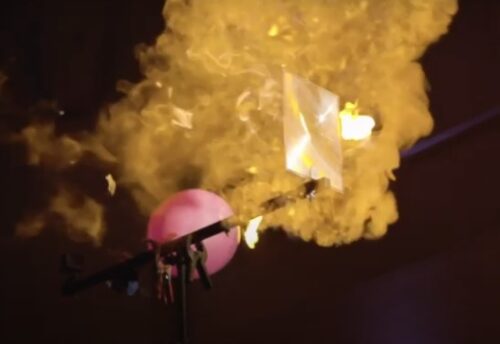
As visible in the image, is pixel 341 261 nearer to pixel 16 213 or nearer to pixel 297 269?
pixel 297 269

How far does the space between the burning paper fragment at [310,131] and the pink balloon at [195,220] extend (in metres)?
0.40

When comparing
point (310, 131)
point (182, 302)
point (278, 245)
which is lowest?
point (182, 302)

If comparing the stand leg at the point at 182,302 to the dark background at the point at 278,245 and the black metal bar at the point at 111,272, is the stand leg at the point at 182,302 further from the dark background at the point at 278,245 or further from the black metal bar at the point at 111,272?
the dark background at the point at 278,245

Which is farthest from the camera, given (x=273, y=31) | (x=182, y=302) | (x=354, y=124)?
(x=273, y=31)

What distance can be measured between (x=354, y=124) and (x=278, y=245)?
1190 mm

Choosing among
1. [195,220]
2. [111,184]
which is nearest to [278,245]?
[111,184]

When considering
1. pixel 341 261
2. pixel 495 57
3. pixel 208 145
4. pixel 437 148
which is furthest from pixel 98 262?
pixel 495 57

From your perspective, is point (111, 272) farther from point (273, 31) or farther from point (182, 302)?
point (273, 31)

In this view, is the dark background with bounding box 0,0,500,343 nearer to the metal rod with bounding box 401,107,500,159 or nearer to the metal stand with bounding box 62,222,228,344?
the metal rod with bounding box 401,107,500,159

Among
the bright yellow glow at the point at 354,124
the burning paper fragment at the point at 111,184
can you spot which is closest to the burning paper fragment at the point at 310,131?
the bright yellow glow at the point at 354,124

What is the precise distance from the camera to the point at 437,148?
3693 mm

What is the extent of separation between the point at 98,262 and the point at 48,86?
0.88 metres

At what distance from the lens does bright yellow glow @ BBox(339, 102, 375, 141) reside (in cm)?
298

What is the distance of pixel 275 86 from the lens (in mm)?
3330
